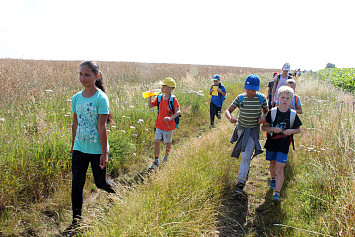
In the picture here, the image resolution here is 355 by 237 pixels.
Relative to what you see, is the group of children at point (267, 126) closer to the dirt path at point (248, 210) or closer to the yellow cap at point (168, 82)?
the dirt path at point (248, 210)

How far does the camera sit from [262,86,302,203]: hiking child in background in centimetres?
312

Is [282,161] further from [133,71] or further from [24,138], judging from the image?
[133,71]

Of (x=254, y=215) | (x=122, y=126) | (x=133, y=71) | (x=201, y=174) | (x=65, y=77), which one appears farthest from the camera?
(x=133, y=71)

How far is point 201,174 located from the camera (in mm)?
3256

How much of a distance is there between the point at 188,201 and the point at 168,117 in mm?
1741

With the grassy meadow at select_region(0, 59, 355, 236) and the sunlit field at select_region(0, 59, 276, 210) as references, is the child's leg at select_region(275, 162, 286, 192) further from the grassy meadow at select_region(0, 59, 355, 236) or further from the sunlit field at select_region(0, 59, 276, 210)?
the sunlit field at select_region(0, 59, 276, 210)

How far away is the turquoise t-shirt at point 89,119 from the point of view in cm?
241

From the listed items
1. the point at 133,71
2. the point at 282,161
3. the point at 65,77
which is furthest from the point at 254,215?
the point at 133,71


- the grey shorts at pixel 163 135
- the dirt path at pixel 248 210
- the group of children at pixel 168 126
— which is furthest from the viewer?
the grey shorts at pixel 163 135

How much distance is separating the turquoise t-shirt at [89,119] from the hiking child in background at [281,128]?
89.6 inches

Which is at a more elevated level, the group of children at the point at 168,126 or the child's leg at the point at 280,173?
the group of children at the point at 168,126

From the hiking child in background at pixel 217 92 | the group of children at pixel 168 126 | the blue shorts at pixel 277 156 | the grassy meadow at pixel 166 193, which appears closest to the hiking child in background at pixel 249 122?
the group of children at pixel 168 126

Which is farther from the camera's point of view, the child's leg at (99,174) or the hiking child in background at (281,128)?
the hiking child in background at (281,128)

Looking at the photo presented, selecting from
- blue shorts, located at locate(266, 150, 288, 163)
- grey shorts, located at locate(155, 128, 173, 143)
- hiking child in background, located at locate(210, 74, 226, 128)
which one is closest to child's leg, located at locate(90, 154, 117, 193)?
grey shorts, located at locate(155, 128, 173, 143)
